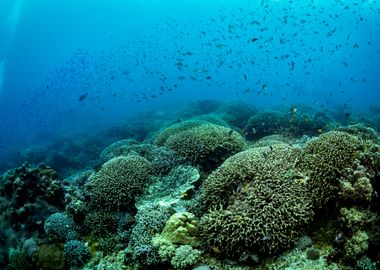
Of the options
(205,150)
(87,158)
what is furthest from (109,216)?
(87,158)

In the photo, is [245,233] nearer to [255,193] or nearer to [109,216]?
[255,193]

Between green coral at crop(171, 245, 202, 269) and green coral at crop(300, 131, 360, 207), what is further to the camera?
green coral at crop(300, 131, 360, 207)

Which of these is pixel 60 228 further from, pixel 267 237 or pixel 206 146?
pixel 267 237

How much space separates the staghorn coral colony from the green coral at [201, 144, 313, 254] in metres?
0.02

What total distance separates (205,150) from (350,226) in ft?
17.1

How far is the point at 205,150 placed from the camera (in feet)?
34.2

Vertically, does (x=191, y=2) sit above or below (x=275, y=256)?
above

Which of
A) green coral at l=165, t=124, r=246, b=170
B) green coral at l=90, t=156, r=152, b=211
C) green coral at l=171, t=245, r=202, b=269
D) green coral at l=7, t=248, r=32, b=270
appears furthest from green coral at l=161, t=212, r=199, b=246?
green coral at l=7, t=248, r=32, b=270

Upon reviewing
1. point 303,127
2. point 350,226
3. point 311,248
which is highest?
point 350,226

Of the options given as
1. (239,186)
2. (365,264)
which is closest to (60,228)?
(239,186)

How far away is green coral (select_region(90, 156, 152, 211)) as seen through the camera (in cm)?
908

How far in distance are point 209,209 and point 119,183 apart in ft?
10.4

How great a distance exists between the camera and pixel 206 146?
10.5 m

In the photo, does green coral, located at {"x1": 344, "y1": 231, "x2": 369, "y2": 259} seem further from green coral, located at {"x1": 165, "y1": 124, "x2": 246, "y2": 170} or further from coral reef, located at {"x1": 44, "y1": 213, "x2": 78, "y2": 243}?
coral reef, located at {"x1": 44, "y1": 213, "x2": 78, "y2": 243}
